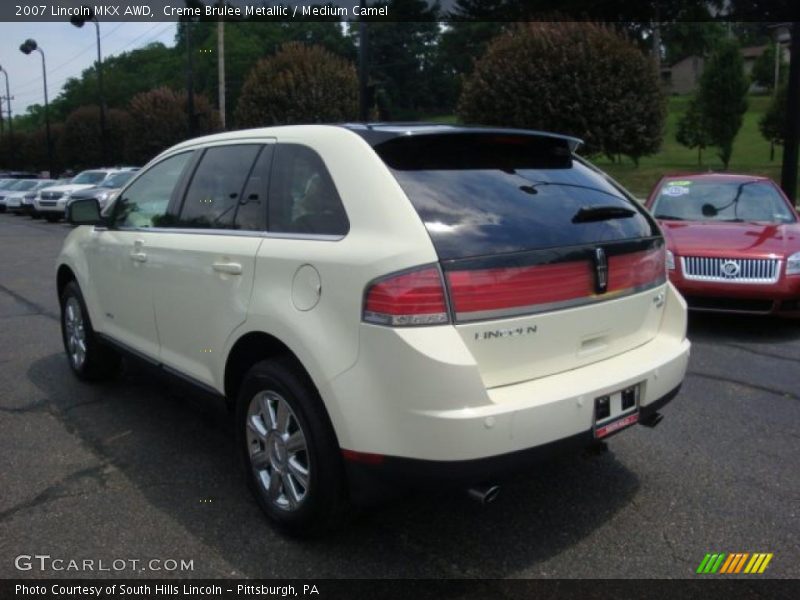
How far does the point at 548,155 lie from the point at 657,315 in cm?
91

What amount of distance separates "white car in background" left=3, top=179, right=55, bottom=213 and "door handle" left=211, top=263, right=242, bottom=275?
2787 centimetres

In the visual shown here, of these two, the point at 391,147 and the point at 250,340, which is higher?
the point at 391,147

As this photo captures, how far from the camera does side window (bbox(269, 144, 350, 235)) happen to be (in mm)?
Answer: 2961

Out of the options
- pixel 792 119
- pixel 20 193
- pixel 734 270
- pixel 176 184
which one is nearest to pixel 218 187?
pixel 176 184

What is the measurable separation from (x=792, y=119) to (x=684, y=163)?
35569mm

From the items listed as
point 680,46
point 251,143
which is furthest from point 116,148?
point 251,143

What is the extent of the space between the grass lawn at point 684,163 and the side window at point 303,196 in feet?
79.8

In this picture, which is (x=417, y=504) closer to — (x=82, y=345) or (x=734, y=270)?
(x=82, y=345)

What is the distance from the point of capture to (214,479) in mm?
3678

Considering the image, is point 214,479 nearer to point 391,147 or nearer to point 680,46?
point 391,147

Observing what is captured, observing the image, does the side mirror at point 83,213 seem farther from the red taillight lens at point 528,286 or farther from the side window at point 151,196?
the red taillight lens at point 528,286

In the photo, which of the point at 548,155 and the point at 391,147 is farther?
the point at 548,155

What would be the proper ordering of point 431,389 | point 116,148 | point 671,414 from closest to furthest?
point 431,389
point 671,414
point 116,148

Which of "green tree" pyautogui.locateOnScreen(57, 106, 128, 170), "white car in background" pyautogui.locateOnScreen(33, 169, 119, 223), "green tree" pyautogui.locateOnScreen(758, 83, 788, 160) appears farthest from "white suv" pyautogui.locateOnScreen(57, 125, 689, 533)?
"green tree" pyautogui.locateOnScreen(57, 106, 128, 170)
